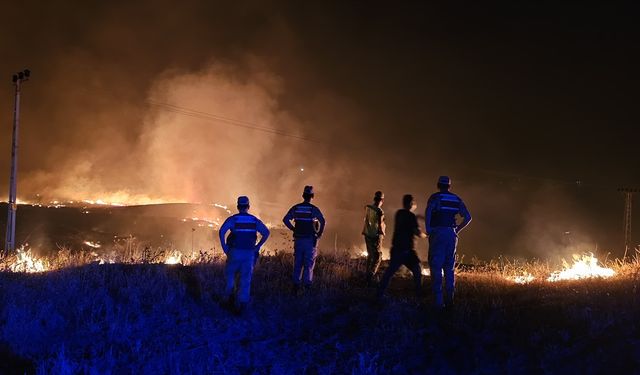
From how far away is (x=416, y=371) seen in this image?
23.3 ft

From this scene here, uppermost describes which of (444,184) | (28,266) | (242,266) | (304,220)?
(444,184)

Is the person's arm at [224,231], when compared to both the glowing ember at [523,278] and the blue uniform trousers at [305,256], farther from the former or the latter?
the glowing ember at [523,278]

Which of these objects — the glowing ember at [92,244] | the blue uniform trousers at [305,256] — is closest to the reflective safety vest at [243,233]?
the blue uniform trousers at [305,256]

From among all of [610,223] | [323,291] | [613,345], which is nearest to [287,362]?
[323,291]

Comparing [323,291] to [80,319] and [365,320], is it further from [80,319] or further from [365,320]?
[80,319]

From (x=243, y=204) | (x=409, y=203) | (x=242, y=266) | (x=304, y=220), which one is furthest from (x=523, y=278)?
(x=243, y=204)

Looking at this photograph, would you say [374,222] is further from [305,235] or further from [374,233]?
[305,235]

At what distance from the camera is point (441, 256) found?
8.62 meters

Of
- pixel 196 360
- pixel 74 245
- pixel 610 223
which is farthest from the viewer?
pixel 610 223

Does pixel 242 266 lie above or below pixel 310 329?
above

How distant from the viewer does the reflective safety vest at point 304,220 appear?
33.4ft

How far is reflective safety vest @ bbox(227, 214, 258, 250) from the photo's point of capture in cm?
883

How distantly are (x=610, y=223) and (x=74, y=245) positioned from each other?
78735 mm

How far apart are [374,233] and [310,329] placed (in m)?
3.26
